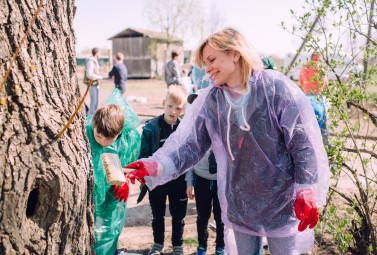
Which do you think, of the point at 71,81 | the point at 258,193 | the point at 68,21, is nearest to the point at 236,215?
the point at 258,193

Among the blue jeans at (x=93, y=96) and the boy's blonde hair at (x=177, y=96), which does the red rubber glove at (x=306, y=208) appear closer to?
the boy's blonde hair at (x=177, y=96)

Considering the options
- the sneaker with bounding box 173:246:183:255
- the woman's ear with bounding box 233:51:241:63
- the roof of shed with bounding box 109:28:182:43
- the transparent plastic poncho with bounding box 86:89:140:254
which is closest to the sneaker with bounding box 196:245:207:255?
the sneaker with bounding box 173:246:183:255

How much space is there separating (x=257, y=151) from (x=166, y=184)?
1.38m

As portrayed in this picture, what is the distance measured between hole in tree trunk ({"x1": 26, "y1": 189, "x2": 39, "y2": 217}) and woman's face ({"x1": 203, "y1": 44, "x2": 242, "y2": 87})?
953mm

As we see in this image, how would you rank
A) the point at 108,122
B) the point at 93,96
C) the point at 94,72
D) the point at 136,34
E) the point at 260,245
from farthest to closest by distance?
the point at 136,34, the point at 93,96, the point at 94,72, the point at 108,122, the point at 260,245

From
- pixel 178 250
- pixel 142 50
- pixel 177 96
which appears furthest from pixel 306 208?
pixel 142 50

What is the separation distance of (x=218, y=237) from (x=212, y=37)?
1.77 meters

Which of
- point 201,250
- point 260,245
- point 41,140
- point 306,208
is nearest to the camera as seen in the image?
point 41,140

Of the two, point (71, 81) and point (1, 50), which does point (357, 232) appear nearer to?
point (71, 81)

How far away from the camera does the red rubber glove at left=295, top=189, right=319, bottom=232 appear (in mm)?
1792

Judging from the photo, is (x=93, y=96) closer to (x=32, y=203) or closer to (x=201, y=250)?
(x=201, y=250)

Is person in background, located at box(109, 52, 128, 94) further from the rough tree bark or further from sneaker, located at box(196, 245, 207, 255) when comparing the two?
the rough tree bark

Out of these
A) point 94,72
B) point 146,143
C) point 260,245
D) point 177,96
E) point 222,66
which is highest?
point 222,66

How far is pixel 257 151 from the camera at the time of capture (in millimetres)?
1944
